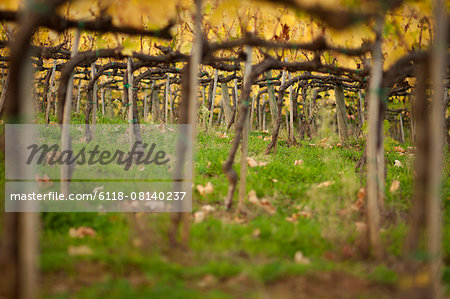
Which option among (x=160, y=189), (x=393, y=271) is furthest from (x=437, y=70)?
(x=160, y=189)

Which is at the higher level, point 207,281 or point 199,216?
point 199,216

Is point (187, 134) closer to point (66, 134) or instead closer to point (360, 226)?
point (66, 134)

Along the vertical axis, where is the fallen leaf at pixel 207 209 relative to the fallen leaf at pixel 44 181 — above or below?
below

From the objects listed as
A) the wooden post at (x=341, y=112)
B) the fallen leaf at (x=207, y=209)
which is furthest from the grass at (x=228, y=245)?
the wooden post at (x=341, y=112)

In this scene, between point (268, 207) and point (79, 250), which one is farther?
point (268, 207)

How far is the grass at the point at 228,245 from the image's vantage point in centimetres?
267

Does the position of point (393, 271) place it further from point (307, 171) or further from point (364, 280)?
point (307, 171)

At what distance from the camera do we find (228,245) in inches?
143

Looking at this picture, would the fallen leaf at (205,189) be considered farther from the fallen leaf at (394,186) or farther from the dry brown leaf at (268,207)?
the fallen leaf at (394,186)

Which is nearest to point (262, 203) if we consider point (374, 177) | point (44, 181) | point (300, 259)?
point (300, 259)

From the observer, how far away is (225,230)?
3.96 m

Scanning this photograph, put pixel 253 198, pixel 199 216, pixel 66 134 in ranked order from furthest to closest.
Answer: pixel 253 198
pixel 66 134
pixel 199 216

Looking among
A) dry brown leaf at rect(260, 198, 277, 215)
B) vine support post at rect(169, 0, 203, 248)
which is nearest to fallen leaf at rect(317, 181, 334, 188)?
dry brown leaf at rect(260, 198, 277, 215)

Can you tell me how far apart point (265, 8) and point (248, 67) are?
0.96 m
